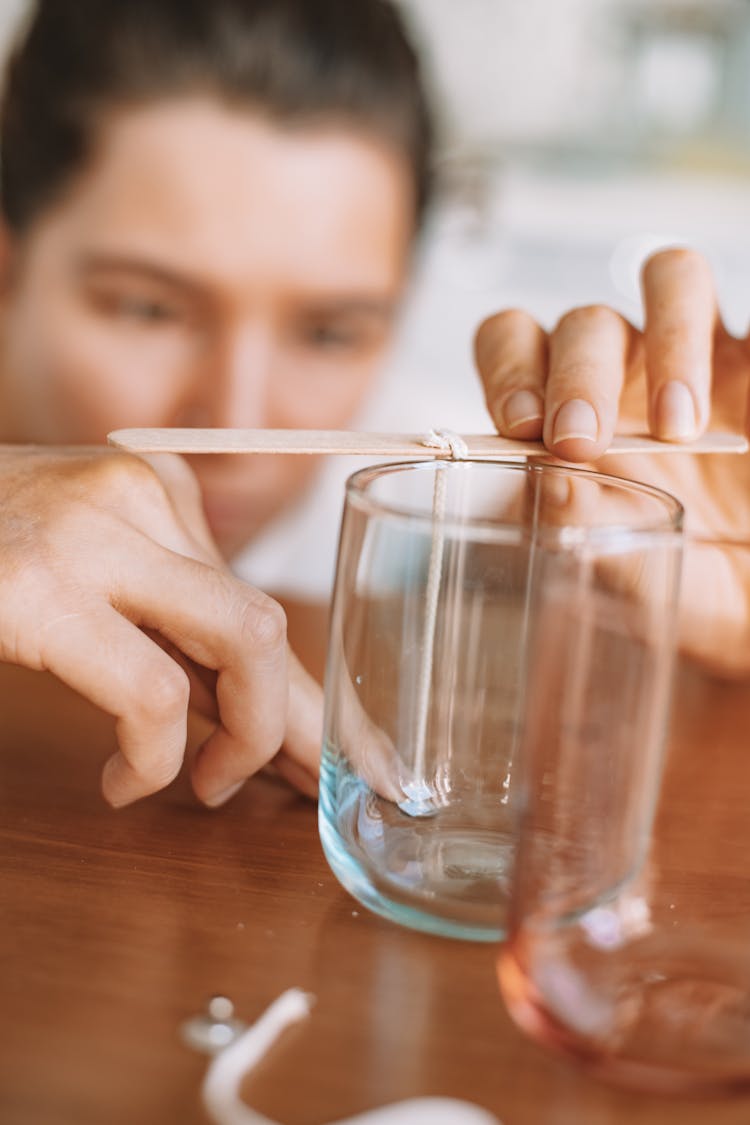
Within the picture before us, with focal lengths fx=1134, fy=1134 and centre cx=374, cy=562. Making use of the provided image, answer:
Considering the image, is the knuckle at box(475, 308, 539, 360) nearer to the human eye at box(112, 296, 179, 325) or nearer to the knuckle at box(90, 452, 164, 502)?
the knuckle at box(90, 452, 164, 502)

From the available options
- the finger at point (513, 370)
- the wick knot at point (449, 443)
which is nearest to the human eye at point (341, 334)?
the finger at point (513, 370)

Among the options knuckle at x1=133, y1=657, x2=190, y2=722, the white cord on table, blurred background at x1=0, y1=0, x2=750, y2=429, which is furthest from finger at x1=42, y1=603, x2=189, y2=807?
blurred background at x1=0, y1=0, x2=750, y2=429

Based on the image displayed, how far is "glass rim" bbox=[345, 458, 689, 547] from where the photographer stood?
0.27 metres

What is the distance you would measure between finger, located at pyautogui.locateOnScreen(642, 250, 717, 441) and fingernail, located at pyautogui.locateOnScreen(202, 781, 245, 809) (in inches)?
9.2

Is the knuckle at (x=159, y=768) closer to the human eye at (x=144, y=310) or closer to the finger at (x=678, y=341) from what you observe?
the finger at (x=678, y=341)

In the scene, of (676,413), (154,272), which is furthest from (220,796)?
(154,272)

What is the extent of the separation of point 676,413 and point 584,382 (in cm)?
4

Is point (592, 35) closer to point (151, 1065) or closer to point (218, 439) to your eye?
point (218, 439)

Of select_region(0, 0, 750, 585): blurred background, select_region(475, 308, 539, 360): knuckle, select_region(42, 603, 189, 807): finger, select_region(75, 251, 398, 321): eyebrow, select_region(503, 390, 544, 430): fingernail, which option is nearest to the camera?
select_region(42, 603, 189, 807): finger

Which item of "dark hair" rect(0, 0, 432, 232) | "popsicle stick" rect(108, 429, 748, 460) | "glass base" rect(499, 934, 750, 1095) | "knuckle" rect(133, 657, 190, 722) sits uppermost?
"dark hair" rect(0, 0, 432, 232)

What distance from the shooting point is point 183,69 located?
118 centimetres

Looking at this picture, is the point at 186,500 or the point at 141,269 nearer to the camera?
the point at 186,500

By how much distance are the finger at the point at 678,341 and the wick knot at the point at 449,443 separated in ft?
0.41

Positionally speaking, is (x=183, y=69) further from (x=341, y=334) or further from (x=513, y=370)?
(x=513, y=370)
